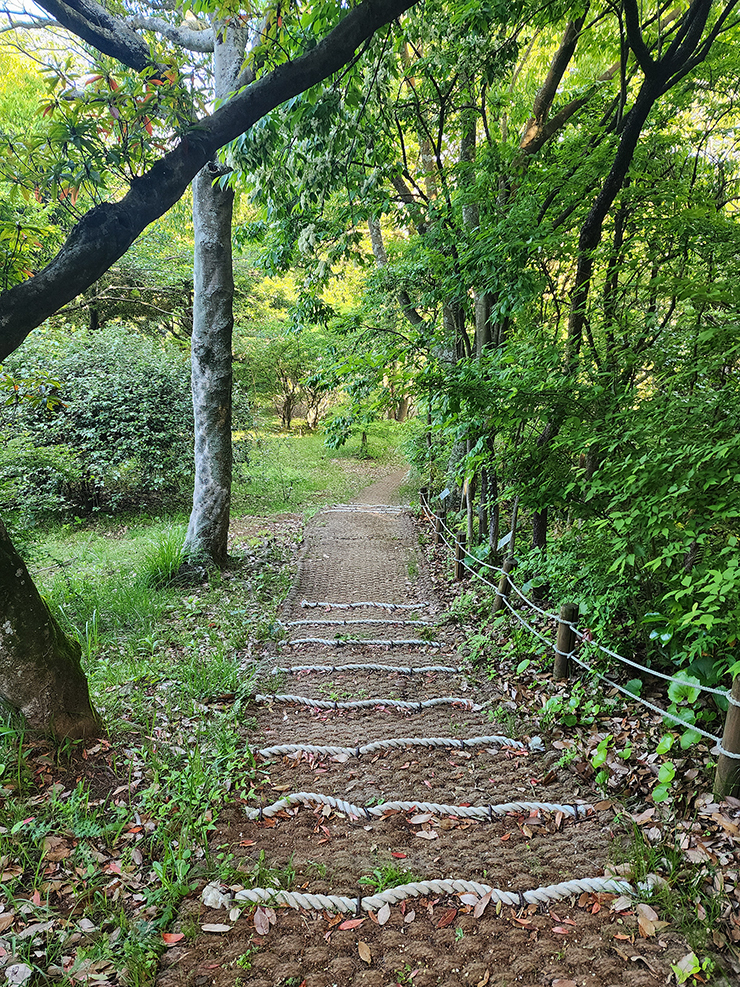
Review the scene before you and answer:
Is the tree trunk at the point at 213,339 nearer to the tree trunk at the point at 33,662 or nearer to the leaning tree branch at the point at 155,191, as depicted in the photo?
the tree trunk at the point at 33,662

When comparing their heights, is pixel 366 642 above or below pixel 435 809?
below

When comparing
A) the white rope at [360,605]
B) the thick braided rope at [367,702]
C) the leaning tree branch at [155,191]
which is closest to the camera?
the leaning tree branch at [155,191]

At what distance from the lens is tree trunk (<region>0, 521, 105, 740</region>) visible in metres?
2.71

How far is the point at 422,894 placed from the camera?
2.31 metres

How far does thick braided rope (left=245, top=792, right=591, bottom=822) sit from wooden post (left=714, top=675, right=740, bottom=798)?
71 cm

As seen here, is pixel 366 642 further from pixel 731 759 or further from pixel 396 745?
pixel 731 759

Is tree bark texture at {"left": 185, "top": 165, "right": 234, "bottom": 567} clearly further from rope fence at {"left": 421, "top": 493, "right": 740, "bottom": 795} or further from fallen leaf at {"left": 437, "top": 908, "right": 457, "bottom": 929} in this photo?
fallen leaf at {"left": 437, "top": 908, "right": 457, "bottom": 929}

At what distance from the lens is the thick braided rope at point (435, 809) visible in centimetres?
281

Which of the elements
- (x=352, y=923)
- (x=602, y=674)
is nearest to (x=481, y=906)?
(x=352, y=923)

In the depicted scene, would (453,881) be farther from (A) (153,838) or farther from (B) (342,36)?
(B) (342,36)

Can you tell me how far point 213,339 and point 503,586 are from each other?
4.59 m

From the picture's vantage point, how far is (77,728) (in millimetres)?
3006

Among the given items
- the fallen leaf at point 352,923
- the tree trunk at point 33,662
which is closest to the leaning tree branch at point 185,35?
the tree trunk at point 33,662

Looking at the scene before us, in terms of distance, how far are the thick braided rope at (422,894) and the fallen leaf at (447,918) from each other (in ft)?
0.27
